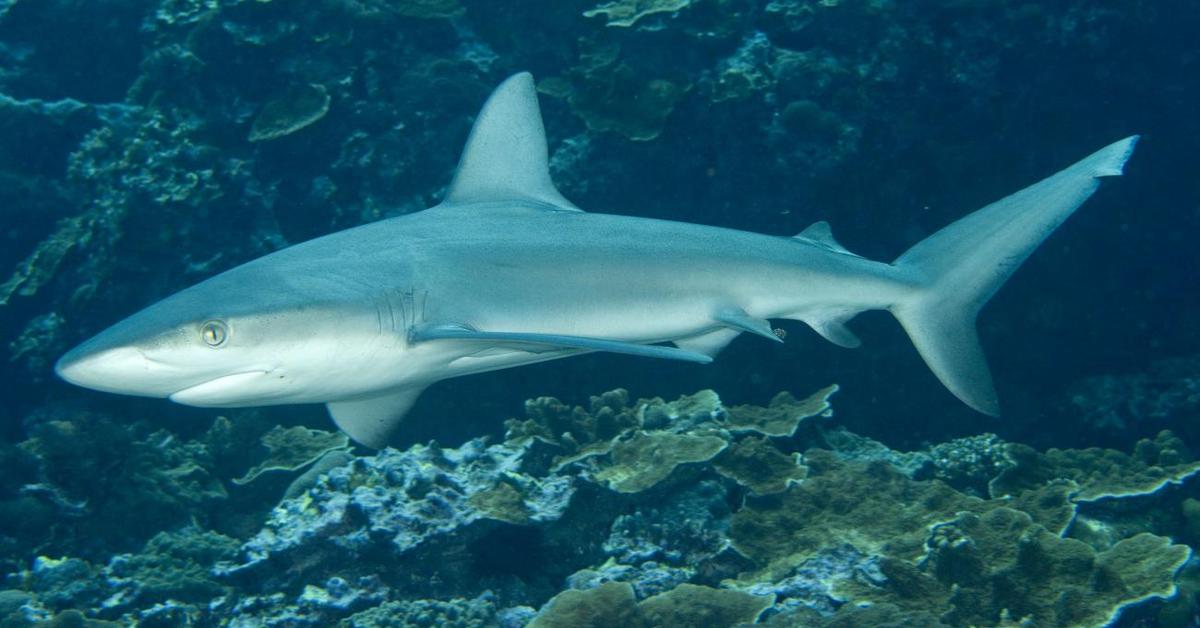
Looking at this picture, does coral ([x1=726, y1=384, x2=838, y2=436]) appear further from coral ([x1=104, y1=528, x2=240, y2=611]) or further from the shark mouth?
coral ([x1=104, y1=528, x2=240, y2=611])

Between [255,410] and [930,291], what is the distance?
255 inches

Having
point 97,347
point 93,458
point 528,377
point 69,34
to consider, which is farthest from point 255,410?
point 69,34

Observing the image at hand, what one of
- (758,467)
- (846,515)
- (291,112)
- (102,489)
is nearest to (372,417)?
(758,467)

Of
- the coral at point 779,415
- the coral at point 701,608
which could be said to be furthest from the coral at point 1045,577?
the coral at point 779,415

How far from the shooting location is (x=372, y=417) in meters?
4.27

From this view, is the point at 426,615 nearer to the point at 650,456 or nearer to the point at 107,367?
the point at 650,456

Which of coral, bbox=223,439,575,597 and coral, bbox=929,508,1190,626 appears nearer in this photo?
coral, bbox=929,508,1190,626

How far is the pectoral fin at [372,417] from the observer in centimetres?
421

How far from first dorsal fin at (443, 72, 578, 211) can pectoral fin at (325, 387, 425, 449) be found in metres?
1.29

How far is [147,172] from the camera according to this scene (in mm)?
8180

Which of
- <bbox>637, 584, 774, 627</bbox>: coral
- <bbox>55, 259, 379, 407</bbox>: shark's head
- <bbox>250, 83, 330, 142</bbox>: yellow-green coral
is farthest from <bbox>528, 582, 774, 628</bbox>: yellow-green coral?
<bbox>250, 83, 330, 142</bbox>: yellow-green coral

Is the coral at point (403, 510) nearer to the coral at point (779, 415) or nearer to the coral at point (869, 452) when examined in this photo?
the coral at point (779, 415)

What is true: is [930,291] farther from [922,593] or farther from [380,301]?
[380,301]

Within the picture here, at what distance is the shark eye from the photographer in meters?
2.79
